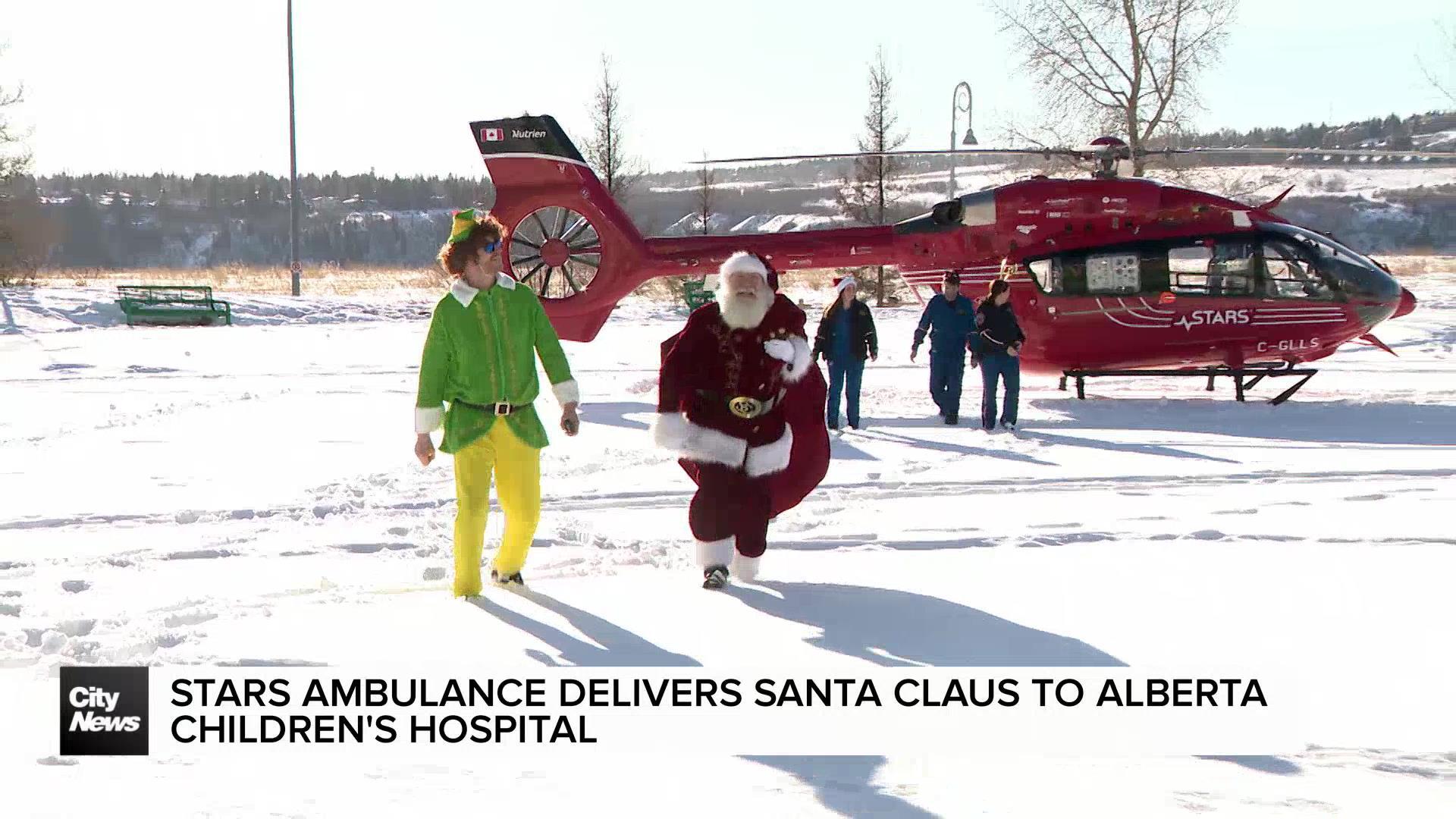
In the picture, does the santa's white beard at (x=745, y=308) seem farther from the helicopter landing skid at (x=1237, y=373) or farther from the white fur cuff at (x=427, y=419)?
the helicopter landing skid at (x=1237, y=373)

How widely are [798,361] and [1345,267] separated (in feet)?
31.8

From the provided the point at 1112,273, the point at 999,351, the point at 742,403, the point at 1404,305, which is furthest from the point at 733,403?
the point at 1404,305

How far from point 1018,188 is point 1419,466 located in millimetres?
5608

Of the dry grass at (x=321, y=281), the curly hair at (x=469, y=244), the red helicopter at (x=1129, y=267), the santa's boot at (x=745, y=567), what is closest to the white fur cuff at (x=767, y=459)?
the santa's boot at (x=745, y=567)

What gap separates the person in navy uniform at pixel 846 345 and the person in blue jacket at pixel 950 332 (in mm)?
633

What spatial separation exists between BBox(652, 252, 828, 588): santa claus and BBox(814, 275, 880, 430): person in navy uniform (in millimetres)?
6106

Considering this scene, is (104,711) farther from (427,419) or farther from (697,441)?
(697,441)

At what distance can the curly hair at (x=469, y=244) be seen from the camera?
5547 millimetres

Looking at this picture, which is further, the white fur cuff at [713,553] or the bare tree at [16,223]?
the bare tree at [16,223]

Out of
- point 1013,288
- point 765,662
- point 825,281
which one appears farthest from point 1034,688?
point 825,281

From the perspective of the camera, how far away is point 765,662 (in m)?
4.77

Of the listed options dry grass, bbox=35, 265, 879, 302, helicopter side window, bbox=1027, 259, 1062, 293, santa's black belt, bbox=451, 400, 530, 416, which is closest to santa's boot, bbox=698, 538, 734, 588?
santa's black belt, bbox=451, 400, 530, 416

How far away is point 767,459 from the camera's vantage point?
19.2 feet

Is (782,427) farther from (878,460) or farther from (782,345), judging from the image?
(878,460)
